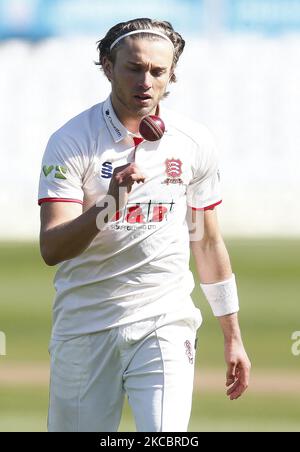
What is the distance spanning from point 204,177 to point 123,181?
687 mm

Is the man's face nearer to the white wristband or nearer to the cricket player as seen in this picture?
the cricket player

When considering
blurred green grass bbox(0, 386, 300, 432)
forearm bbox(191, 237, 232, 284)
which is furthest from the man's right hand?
blurred green grass bbox(0, 386, 300, 432)

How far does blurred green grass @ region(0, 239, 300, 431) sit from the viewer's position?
6.98 metres

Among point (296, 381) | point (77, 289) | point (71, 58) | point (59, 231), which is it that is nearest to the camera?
point (59, 231)

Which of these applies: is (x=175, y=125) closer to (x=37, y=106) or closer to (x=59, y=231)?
(x=59, y=231)

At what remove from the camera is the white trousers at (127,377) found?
3.91 m

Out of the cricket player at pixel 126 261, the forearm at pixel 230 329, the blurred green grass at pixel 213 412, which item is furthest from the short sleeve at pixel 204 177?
the blurred green grass at pixel 213 412

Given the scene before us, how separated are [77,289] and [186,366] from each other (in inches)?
18.6

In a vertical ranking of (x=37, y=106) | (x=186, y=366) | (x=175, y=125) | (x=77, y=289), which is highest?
(x=37, y=106)

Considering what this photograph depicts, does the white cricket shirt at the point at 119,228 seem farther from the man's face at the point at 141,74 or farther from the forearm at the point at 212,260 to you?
the forearm at the point at 212,260

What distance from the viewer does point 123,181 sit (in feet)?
12.0

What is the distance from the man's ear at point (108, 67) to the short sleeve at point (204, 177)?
0.39 metres
